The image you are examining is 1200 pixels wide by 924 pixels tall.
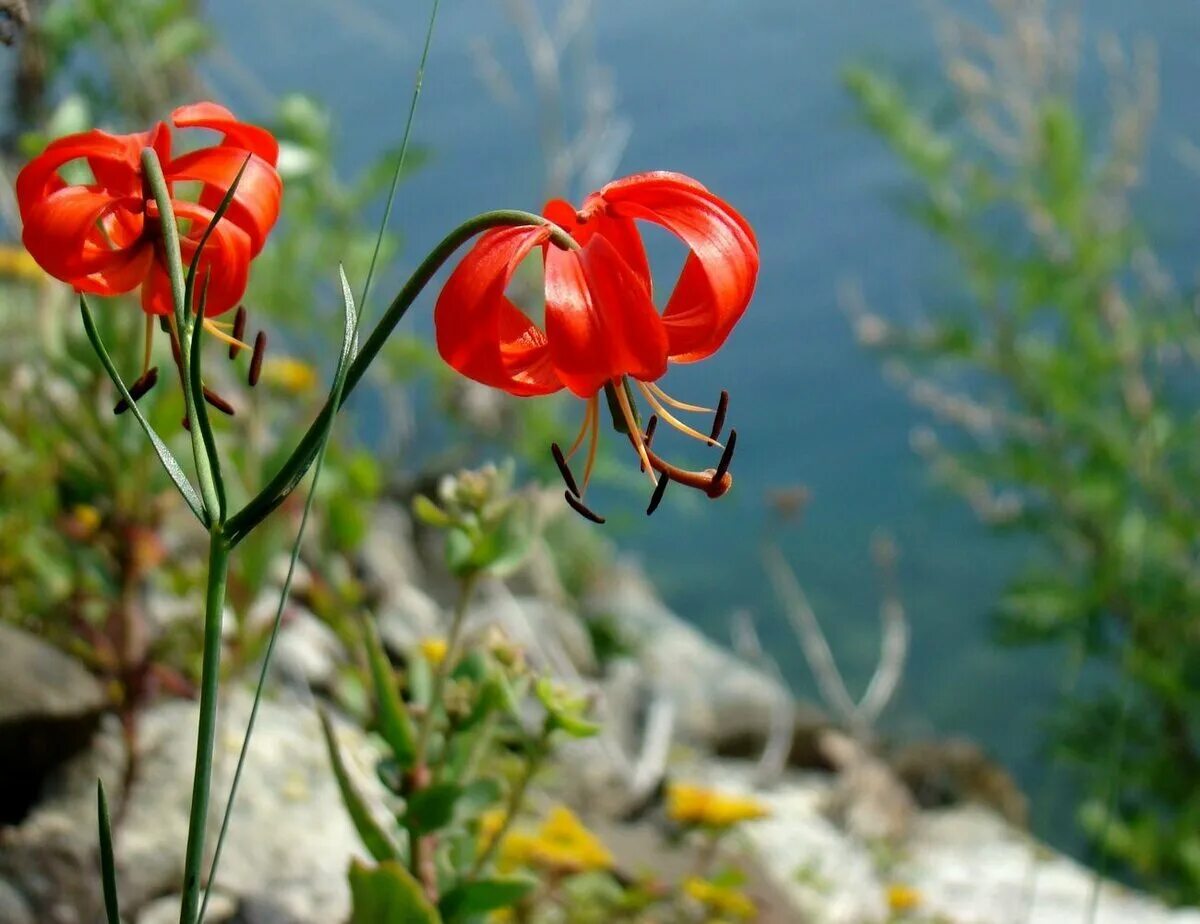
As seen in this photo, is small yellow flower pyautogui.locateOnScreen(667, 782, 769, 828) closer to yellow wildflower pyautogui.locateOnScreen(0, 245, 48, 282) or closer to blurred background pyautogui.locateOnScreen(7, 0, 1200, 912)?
blurred background pyautogui.locateOnScreen(7, 0, 1200, 912)

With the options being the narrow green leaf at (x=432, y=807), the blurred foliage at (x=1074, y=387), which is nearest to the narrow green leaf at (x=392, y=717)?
the narrow green leaf at (x=432, y=807)

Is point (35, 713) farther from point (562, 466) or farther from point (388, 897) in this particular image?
point (562, 466)

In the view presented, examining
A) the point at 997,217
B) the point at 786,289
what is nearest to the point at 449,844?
the point at 997,217

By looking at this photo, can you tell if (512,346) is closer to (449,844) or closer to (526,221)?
(526,221)

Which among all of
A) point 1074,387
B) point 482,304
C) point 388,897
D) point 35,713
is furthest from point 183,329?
point 1074,387

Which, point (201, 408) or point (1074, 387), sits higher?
point (1074, 387)

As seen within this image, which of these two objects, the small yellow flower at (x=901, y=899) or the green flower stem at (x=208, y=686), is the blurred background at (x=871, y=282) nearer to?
the small yellow flower at (x=901, y=899)
